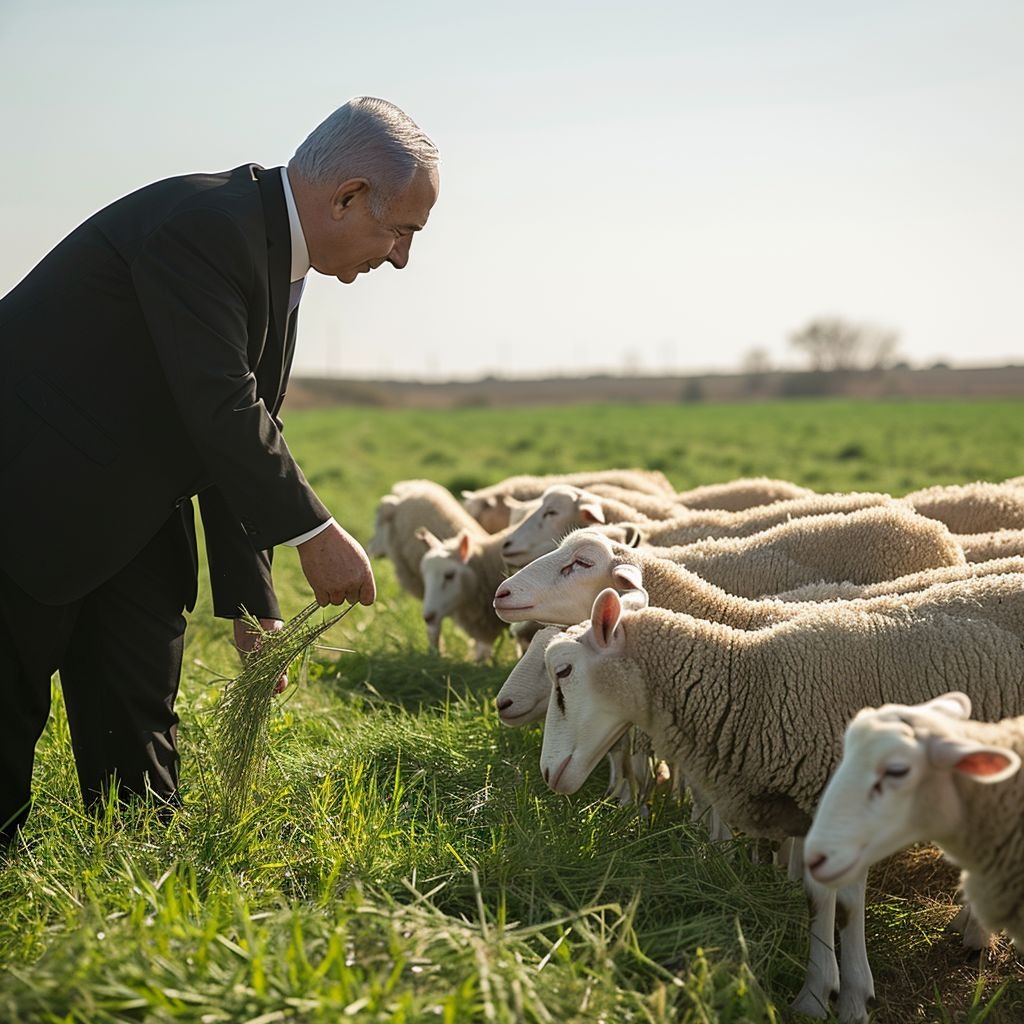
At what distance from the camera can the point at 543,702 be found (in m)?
4.58

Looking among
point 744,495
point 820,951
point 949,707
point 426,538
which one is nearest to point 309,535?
point 949,707

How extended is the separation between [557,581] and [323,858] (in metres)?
1.67

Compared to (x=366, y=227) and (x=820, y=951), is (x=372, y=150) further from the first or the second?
(x=820, y=951)

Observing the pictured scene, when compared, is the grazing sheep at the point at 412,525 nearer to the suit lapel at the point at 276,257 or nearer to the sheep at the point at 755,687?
the sheep at the point at 755,687

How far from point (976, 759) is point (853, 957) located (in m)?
1.15

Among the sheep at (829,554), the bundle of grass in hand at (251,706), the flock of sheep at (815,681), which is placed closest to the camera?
the flock of sheep at (815,681)

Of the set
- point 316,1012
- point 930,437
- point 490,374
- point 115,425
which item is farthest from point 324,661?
point 490,374

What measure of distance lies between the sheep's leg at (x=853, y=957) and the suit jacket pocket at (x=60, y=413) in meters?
2.59

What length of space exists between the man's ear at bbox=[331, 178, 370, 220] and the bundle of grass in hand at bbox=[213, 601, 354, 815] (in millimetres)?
1250

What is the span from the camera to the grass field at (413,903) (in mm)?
2574

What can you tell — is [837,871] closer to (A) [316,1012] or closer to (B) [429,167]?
(A) [316,1012]

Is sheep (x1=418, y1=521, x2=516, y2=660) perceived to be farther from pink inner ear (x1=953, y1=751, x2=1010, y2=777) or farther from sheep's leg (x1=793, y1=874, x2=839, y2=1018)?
pink inner ear (x1=953, y1=751, x2=1010, y2=777)

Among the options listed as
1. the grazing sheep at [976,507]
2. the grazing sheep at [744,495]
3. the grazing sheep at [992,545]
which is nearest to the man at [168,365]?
the grazing sheep at [992,545]

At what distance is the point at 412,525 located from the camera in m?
9.43
